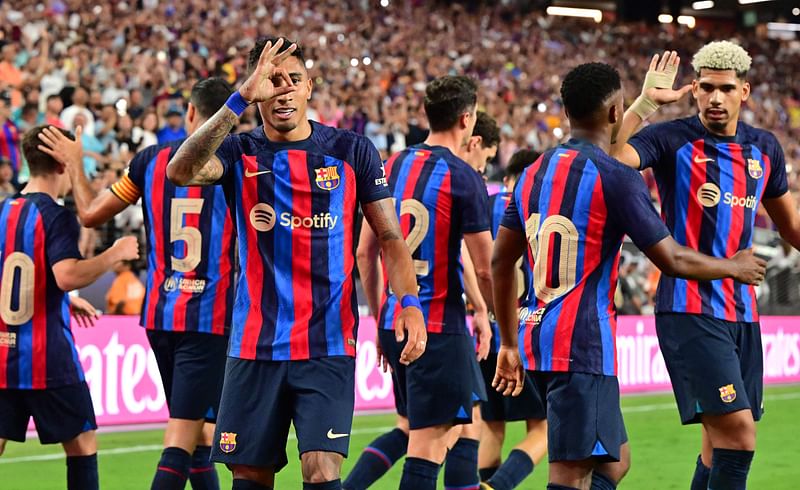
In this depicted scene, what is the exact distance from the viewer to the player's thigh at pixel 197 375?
584cm

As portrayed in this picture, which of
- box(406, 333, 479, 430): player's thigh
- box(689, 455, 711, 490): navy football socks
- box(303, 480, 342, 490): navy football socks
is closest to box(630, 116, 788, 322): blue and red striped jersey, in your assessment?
box(689, 455, 711, 490): navy football socks

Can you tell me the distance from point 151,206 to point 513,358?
2.20 meters

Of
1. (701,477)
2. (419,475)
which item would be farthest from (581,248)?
(701,477)

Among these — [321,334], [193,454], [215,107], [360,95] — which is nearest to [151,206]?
[215,107]

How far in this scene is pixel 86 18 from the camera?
57.4 ft

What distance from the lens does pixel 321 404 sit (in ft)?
14.5

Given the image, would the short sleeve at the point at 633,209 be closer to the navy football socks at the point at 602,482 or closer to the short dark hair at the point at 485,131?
the navy football socks at the point at 602,482

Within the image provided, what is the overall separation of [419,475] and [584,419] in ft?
5.11

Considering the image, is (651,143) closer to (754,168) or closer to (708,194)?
(708,194)

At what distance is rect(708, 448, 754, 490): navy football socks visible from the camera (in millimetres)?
5496

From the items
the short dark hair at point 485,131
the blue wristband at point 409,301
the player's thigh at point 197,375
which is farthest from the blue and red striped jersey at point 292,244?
the short dark hair at point 485,131

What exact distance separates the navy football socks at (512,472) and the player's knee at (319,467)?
8.03 feet

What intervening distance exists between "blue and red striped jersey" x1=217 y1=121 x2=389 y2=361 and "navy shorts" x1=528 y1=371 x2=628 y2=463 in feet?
2.82

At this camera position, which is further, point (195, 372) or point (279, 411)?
point (195, 372)
